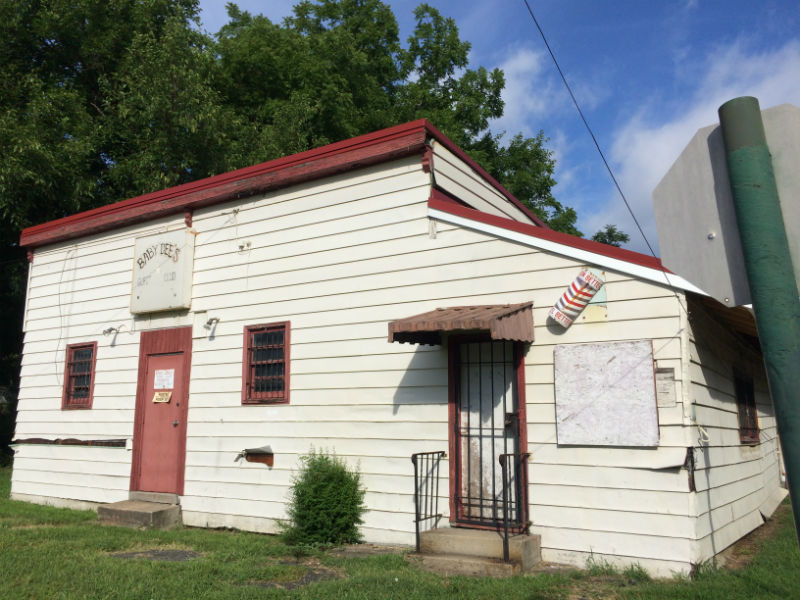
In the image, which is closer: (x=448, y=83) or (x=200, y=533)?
(x=200, y=533)

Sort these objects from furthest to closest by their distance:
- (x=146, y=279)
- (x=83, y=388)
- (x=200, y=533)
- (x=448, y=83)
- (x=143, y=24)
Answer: (x=448, y=83)
(x=143, y=24)
(x=83, y=388)
(x=146, y=279)
(x=200, y=533)

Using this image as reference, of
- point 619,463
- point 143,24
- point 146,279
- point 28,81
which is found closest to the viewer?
point 619,463

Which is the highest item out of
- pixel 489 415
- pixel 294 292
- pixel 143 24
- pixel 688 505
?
pixel 143 24

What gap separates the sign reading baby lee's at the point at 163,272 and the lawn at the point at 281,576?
3666 mm

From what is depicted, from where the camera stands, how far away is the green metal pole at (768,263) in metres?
1.90

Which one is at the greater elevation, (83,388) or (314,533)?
(83,388)

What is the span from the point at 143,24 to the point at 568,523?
20.9 m

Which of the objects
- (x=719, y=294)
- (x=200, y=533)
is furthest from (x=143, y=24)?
(x=719, y=294)

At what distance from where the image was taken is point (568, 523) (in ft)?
21.5

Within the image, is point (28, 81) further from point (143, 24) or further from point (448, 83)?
point (448, 83)

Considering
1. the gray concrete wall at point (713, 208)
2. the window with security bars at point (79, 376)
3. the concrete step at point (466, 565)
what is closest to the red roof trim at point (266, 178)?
the window with security bars at point (79, 376)

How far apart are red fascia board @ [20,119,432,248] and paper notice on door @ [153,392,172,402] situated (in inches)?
116

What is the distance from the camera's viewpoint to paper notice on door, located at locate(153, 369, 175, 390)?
10.1 m

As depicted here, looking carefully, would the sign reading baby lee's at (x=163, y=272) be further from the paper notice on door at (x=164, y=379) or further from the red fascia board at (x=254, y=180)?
the paper notice on door at (x=164, y=379)
